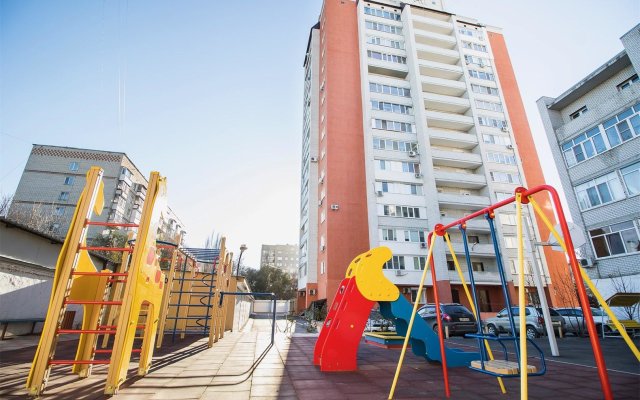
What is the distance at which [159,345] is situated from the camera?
7.04 meters

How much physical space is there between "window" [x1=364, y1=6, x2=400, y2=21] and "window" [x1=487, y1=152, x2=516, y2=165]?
20.3m

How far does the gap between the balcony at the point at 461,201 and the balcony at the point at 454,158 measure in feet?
11.6

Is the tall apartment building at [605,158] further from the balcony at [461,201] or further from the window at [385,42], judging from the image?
the window at [385,42]

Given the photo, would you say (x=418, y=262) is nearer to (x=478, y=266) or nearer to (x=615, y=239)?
(x=478, y=266)

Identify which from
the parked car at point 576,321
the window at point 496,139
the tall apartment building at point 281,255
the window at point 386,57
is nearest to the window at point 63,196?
the window at point 386,57

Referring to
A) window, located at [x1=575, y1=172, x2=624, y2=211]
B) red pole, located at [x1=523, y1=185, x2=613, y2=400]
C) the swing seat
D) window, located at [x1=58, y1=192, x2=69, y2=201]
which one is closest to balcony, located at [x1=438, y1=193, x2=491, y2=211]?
window, located at [x1=575, y1=172, x2=624, y2=211]

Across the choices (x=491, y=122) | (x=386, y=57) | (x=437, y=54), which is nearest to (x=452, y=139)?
(x=491, y=122)

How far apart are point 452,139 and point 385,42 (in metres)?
14.1

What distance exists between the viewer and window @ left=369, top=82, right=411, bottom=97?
3024 cm

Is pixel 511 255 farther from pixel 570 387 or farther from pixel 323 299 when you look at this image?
pixel 570 387

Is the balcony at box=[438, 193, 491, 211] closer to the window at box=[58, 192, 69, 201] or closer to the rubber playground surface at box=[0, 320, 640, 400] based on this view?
the rubber playground surface at box=[0, 320, 640, 400]

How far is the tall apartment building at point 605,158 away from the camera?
44.7 ft

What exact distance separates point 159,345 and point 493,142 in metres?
34.1

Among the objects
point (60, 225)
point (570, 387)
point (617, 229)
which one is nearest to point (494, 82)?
point (617, 229)
